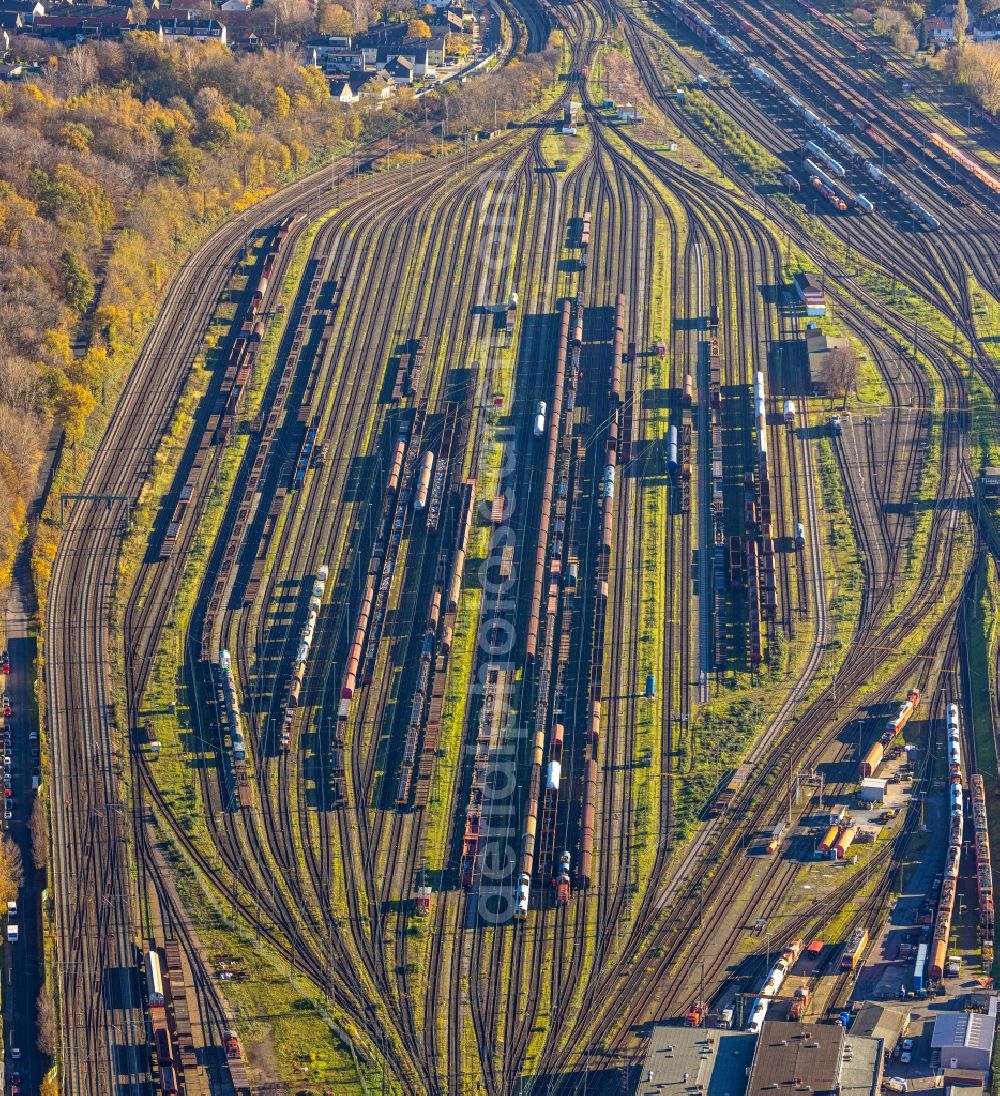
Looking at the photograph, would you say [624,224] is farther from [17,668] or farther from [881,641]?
[17,668]

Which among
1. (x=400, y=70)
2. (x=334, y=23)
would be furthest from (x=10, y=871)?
(x=334, y=23)

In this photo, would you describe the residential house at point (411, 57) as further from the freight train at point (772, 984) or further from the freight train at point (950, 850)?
the freight train at point (772, 984)

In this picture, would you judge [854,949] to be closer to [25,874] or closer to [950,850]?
[950,850]

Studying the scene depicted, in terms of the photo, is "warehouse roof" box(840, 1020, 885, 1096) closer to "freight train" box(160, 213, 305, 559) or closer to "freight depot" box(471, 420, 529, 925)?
"freight depot" box(471, 420, 529, 925)

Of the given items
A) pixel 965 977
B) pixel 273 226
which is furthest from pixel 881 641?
pixel 273 226

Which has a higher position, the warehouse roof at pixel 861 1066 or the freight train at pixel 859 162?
the freight train at pixel 859 162

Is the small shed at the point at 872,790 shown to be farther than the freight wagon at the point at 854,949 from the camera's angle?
Yes

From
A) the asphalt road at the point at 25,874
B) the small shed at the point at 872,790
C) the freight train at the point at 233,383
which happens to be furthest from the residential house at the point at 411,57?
the small shed at the point at 872,790
